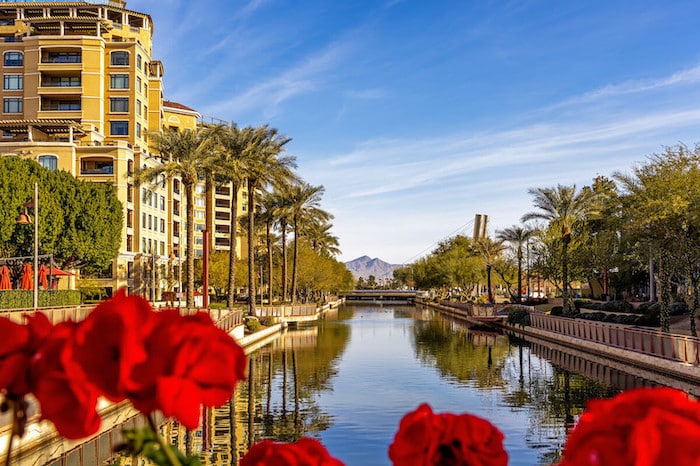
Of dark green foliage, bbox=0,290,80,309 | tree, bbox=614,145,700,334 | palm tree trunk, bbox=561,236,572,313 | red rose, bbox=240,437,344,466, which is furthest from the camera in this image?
palm tree trunk, bbox=561,236,572,313

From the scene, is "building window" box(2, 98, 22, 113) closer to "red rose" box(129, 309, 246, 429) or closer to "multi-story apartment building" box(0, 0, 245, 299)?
"multi-story apartment building" box(0, 0, 245, 299)

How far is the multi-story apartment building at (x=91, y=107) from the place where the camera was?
72.7 metres

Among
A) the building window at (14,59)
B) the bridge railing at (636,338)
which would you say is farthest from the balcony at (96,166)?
the bridge railing at (636,338)

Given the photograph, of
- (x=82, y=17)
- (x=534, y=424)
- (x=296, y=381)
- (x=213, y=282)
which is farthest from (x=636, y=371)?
(x=82, y=17)

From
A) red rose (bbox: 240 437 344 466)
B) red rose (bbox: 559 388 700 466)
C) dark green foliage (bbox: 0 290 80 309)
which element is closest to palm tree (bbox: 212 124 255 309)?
dark green foliage (bbox: 0 290 80 309)

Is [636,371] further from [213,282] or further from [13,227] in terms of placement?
[213,282]

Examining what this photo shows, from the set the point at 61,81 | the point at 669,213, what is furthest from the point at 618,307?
the point at 61,81

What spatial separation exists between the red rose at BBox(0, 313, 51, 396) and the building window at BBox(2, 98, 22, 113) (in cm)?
8578

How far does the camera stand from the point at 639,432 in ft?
5.42

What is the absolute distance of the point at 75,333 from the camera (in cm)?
214

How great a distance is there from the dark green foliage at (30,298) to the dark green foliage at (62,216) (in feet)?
28.9

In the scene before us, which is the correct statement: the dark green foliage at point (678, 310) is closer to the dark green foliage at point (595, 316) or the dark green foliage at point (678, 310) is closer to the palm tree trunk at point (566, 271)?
the dark green foliage at point (595, 316)

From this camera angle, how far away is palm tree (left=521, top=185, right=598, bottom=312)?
2192 inches

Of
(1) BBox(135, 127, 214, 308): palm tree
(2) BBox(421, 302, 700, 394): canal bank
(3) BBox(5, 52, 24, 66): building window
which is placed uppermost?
(3) BBox(5, 52, 24, 66): building window
